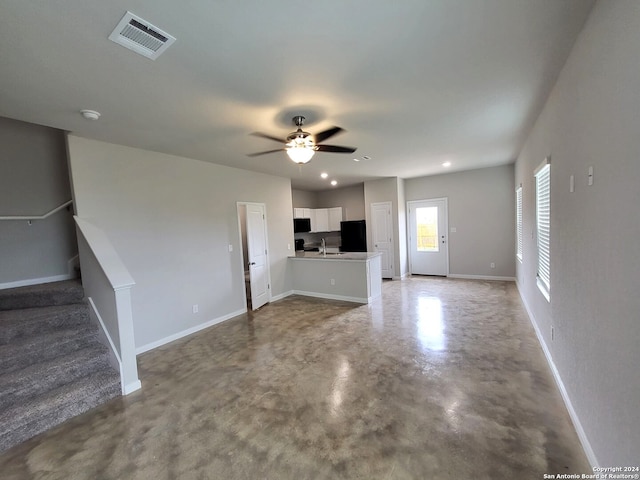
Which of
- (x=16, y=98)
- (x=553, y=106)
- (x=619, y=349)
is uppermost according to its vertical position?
(x=16, y=98)

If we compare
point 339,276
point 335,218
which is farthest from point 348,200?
point 339,276

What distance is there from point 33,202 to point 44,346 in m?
2.04

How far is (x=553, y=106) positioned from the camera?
2.47 metres

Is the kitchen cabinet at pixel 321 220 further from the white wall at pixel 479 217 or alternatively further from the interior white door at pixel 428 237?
the white wall at pixel 479 217

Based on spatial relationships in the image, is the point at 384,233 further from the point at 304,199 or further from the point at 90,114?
the point at 90,114

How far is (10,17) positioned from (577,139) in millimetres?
3425

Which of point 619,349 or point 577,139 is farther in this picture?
point 577,139

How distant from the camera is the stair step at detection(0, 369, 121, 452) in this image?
6.81 feet

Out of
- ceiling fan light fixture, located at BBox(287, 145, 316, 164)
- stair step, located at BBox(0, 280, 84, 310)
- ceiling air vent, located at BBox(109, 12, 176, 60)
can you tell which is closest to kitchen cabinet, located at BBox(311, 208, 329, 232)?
ceiling fan light fixture, located at BBox(287, 145, 316, 164)

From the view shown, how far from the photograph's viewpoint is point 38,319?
2758 mm

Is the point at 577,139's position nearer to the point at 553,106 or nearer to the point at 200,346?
the point at 553,106

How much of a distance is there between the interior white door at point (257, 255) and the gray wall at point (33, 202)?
253cm

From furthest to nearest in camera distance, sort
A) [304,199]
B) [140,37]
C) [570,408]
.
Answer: [304,199] → [570,408] → [140,37]

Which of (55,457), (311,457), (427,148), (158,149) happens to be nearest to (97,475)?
(55,457)
